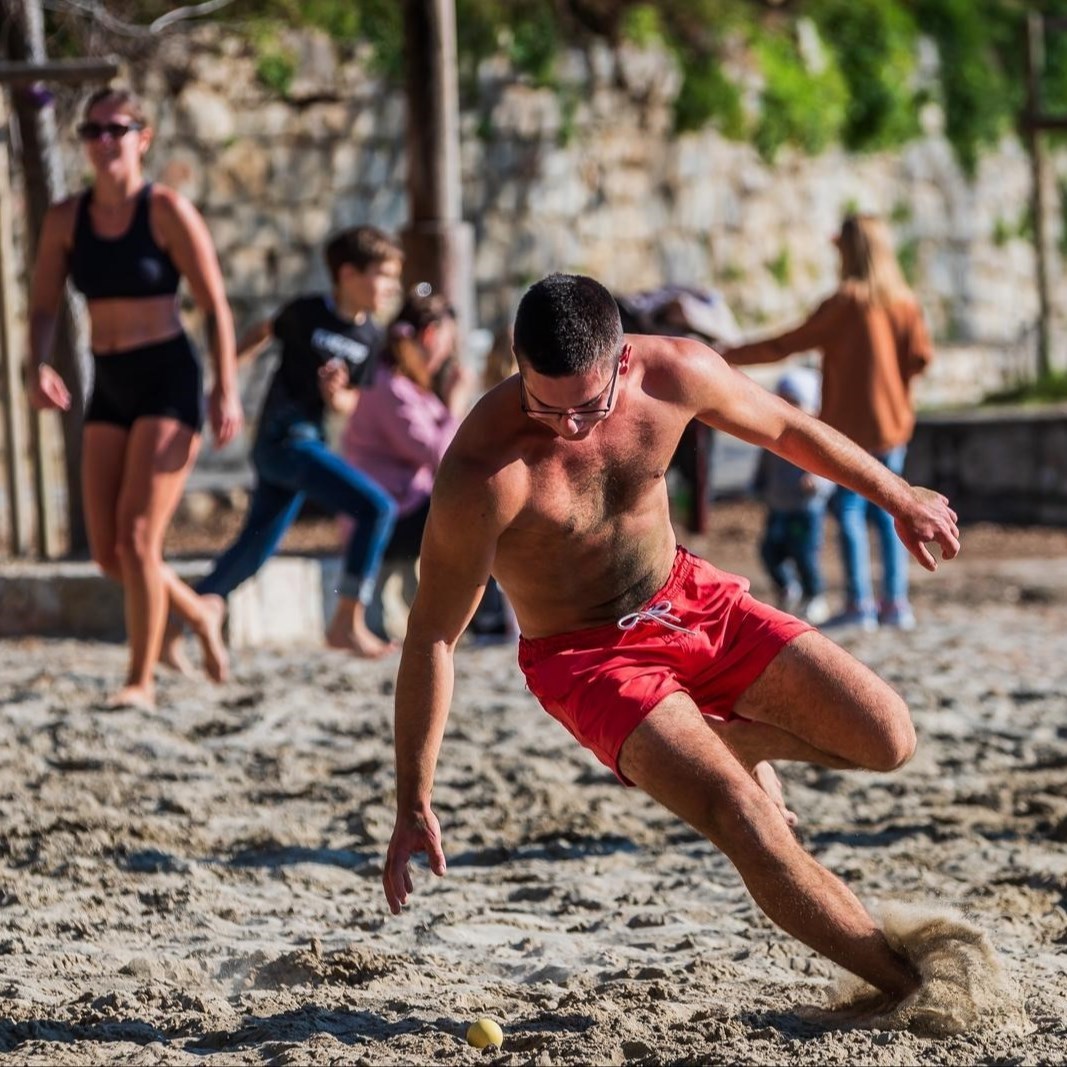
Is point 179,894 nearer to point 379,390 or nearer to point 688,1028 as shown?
point 688,1028

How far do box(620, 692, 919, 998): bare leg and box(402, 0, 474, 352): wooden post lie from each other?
5865 millimetres

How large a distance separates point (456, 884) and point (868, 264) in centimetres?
439

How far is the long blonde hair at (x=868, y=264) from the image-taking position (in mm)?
8336

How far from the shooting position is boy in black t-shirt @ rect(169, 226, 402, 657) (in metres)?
7.54

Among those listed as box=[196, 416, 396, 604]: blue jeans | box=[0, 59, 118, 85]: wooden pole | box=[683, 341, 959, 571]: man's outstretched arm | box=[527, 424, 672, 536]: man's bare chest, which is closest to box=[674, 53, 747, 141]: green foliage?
box=[0, 59, 118, 85]: wooden pole

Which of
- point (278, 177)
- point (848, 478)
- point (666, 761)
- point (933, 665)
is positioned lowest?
point (933, 665)

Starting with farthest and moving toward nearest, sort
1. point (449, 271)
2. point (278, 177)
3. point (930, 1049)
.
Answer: point (278, 177) < point (449, 271) < point (930, 1049)

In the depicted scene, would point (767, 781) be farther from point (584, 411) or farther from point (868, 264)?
point (868, 264)

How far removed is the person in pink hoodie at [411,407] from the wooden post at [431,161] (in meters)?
0.76

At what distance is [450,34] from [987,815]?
535cm

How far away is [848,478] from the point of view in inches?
157

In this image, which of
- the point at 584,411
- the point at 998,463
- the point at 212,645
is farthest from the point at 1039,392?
the point at 584,411

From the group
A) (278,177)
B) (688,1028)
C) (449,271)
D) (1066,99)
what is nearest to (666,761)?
(688,1028)

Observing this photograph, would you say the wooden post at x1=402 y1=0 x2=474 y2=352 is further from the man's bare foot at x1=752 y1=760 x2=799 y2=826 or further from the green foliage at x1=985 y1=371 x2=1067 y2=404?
the green foliage at x1=985 y1=371 x2=1067 y2=404
